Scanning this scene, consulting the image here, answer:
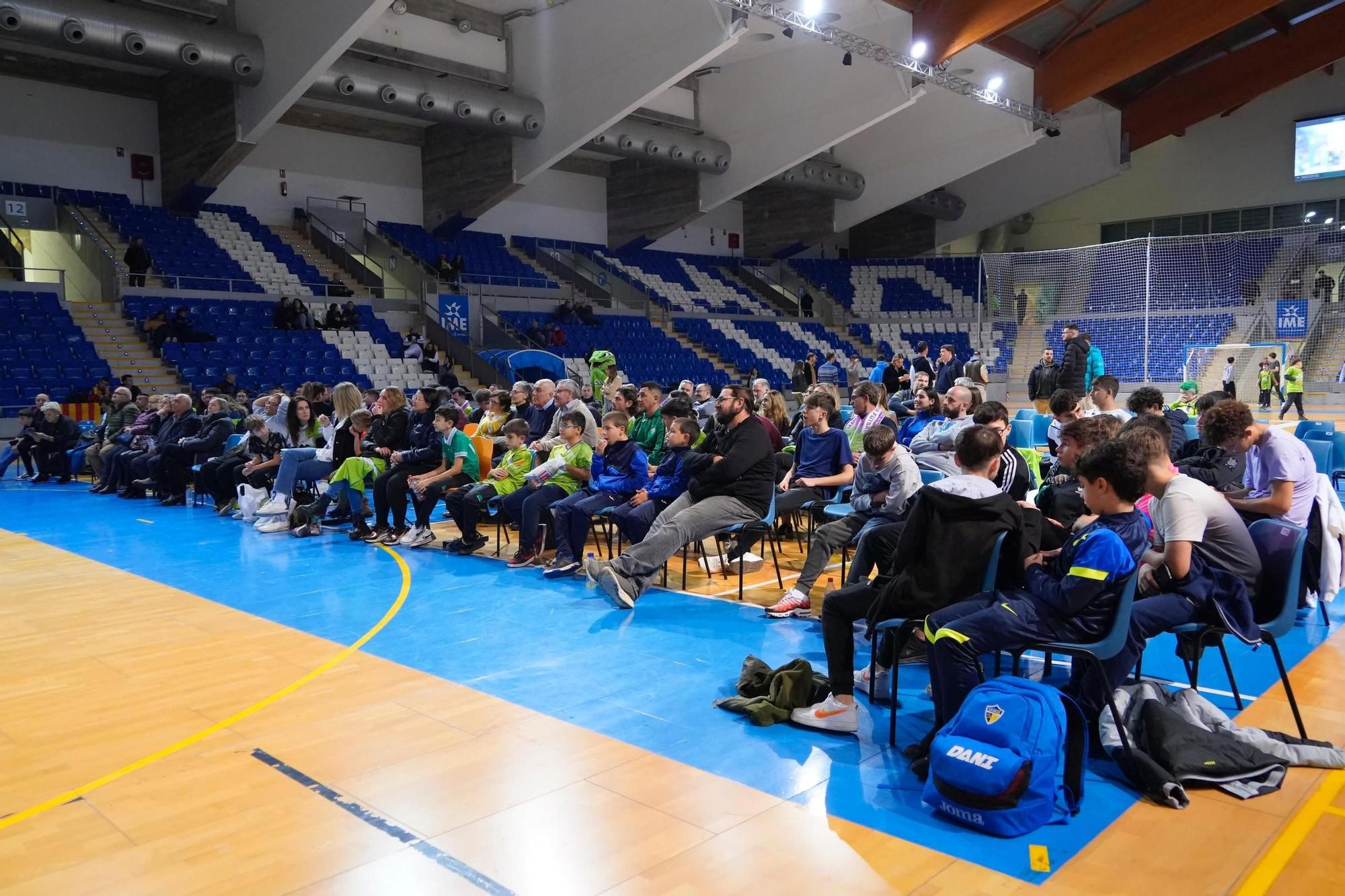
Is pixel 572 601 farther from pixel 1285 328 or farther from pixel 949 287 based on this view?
pixel 949 287

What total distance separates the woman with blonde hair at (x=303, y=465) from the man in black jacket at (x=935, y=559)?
6395mm

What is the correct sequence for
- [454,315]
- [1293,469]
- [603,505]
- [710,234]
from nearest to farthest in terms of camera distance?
[1293,469] < [603,505] < [454,315] < [710,234]

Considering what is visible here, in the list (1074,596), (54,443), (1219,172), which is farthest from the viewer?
(1219,172)

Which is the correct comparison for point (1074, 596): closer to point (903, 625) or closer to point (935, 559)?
point (935, 559)

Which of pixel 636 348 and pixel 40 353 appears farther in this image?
pixel 636 348

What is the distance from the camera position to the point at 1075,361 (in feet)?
36.7

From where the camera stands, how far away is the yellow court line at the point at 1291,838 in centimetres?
276

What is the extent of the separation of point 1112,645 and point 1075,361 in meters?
8.53

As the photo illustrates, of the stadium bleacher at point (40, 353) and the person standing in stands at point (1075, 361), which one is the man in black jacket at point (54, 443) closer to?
the stadium bleacher at point (40, 353)

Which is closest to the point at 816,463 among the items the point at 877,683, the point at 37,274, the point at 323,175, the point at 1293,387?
the point at 877,683

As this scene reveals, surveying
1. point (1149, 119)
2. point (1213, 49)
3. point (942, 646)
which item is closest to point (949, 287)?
point (1149, 119)

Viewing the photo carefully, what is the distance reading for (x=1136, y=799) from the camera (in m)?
3.33

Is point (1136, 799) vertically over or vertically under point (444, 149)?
under

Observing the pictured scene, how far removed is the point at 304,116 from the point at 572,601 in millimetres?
20285
